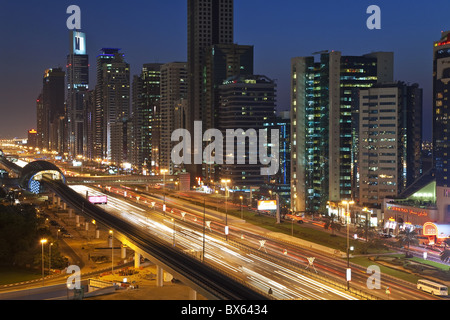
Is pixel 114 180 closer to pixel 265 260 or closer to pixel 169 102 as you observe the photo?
pixel 169 102

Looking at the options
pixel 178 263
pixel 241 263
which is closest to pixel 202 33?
pixel 241 263

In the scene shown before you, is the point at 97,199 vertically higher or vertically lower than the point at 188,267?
lower

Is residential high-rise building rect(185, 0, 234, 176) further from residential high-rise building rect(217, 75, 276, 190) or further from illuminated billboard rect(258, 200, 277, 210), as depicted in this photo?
illuminated billboard rect(258, 200, 277, 210)

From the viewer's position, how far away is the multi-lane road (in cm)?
3188

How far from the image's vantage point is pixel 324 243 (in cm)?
4975

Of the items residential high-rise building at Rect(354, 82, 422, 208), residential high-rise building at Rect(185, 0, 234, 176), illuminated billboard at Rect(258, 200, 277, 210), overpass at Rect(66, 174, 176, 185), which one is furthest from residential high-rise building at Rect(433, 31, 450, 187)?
residential high-rise building at Rect(185, 0, 234, 176)

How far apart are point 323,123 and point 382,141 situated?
11126mm

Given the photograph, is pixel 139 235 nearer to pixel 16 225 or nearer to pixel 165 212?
pixel 16 225

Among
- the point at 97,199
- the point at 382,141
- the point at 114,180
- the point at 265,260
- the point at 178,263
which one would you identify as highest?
the point at 382,141

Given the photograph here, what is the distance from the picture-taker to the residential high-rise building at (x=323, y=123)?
83125mm

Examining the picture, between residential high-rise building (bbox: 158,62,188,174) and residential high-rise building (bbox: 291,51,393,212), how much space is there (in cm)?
6350

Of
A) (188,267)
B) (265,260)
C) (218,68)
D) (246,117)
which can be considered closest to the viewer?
(188,267)

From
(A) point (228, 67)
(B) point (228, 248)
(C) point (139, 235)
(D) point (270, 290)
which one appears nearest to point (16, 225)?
(C) point (139, 235)

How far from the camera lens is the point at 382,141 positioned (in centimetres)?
Result: 7612
